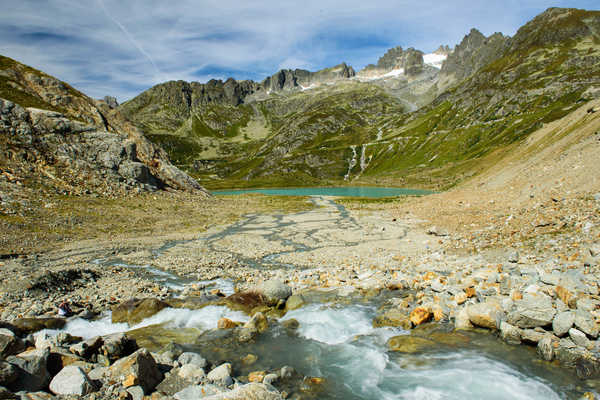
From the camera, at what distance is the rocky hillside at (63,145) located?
46.6m

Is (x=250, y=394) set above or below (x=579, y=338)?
below

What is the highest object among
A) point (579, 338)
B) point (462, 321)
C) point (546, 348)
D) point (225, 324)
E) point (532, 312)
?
point (532, 312)

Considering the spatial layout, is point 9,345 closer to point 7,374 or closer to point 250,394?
point 7,374

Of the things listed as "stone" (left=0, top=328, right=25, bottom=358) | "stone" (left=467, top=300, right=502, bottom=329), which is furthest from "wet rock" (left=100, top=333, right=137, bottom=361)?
"stone" (left=467, top=300, right=502, bottom=329)

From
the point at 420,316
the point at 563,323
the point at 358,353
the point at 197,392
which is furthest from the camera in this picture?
the point at 420,316

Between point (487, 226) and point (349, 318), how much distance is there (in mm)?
21956

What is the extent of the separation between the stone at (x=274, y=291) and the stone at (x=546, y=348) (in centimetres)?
1332

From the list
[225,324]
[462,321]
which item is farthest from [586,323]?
[225,324]

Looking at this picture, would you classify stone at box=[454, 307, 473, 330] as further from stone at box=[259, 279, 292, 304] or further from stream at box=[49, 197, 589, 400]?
stone at box=[259, 279, 292, 304]

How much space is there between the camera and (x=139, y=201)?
179 ft

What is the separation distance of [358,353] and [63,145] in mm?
61443

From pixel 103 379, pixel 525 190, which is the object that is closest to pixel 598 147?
pixel 525 190

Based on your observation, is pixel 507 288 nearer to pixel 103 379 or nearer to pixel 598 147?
pixel 103 379

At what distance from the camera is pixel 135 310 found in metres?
18.3
